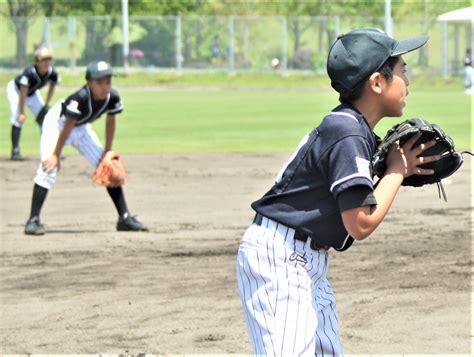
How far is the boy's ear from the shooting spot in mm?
3836

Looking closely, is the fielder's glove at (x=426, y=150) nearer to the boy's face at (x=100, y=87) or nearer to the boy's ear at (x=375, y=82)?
the boy's ear at (x=375, y=82)

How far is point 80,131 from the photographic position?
11.0 metres

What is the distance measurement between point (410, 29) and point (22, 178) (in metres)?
48.7

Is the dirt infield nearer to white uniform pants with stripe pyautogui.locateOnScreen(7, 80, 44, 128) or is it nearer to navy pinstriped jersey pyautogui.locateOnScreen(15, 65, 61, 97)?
navy pinstriped jersey pyautogui.locateOnScreen(15, 65, 61, 97)

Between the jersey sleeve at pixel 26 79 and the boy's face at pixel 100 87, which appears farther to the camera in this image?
the jersey sleeve at pixel 26 79

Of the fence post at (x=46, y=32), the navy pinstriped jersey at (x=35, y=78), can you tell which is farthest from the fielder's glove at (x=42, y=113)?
the fence post at (x=46, y=32)

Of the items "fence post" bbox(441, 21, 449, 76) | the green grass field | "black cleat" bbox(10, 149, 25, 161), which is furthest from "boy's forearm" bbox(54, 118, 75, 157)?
"fence post" bbox(441, 21, 449, 76)

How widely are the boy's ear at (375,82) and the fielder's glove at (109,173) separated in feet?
23.2

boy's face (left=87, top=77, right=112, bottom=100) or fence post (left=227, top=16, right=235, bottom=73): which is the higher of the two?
boy's face (left=87, top=77, right=112, bottom=100)

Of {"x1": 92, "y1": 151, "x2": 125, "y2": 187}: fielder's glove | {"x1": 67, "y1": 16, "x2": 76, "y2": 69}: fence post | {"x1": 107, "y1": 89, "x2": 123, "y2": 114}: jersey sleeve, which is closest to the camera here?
{"x1": 107, "y1": 89, "x2": 123, "y2": 114}: jersey sleeve

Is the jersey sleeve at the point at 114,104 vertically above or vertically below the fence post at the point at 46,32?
above

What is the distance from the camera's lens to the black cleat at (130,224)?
1102 centimetres

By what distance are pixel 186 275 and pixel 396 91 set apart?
505 cm

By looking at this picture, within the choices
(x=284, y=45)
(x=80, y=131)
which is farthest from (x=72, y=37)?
(x=80, y=131)
